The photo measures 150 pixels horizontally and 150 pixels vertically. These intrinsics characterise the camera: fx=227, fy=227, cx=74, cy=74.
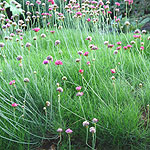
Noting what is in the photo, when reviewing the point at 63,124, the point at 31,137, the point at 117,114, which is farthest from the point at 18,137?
the point at 117,114

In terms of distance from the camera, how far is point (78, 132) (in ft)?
5.52

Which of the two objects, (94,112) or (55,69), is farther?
(55,69)

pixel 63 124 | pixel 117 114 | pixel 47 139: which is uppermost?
pixel 117 114

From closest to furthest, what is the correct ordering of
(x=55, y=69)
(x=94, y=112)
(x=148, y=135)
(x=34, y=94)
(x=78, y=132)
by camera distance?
(x=148, y=135)
(x=78, y=132)
(x=94, y=112)
(x=34, y=94)
(x=55, y=69)

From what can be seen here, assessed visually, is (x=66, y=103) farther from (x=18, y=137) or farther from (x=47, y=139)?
(x=18, y=137)

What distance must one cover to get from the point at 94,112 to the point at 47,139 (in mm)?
422

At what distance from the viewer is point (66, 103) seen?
1889 millimetres

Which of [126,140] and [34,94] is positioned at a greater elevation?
[34,94]

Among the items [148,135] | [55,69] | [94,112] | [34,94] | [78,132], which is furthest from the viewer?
[55,69]

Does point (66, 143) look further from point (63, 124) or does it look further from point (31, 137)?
point (31, 137)

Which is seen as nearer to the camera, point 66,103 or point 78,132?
point 78,132

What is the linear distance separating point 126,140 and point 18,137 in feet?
2.57

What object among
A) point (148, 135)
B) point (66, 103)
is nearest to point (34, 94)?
point (66, 103)

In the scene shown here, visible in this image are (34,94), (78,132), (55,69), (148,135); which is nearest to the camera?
(148,135)
